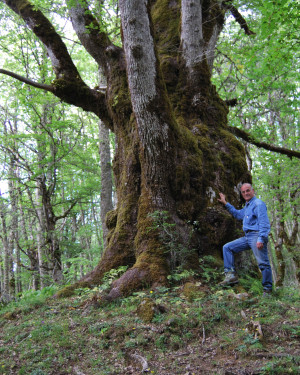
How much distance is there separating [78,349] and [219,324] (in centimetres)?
166

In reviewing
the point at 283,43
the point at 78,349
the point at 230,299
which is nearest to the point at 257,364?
the point at 230,299

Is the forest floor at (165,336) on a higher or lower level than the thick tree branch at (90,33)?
lower

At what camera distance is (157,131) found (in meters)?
5.15

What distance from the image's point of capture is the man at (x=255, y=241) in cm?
441

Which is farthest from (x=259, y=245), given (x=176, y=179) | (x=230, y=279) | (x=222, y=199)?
(x=176, y=179)

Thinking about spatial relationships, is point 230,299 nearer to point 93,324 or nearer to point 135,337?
point 135,337

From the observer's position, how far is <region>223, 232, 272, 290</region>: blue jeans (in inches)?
174

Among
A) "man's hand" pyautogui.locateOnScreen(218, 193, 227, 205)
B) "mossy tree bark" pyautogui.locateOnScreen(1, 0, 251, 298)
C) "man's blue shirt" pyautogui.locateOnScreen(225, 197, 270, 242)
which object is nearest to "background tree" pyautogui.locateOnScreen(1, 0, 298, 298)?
"mossy tree bark" pyautogui.locateOnScreen(1, 0, 251, 298)

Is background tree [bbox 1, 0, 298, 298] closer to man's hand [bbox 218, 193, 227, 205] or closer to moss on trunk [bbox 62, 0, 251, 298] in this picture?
moss on trunk [bbox 62, 0, 251, 298]

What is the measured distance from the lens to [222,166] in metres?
6.32

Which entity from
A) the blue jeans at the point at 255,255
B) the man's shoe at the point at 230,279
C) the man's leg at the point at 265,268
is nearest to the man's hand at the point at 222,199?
the blue jeans at the point at 255,255

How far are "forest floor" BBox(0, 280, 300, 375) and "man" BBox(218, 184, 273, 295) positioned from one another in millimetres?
244

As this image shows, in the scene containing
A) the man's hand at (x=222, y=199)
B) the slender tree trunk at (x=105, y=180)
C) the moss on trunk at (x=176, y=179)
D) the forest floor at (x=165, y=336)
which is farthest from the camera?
the slender tree trunk at (x=105, y=180)

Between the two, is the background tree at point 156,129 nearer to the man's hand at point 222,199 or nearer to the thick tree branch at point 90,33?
the thick tree branch at point 90,33
